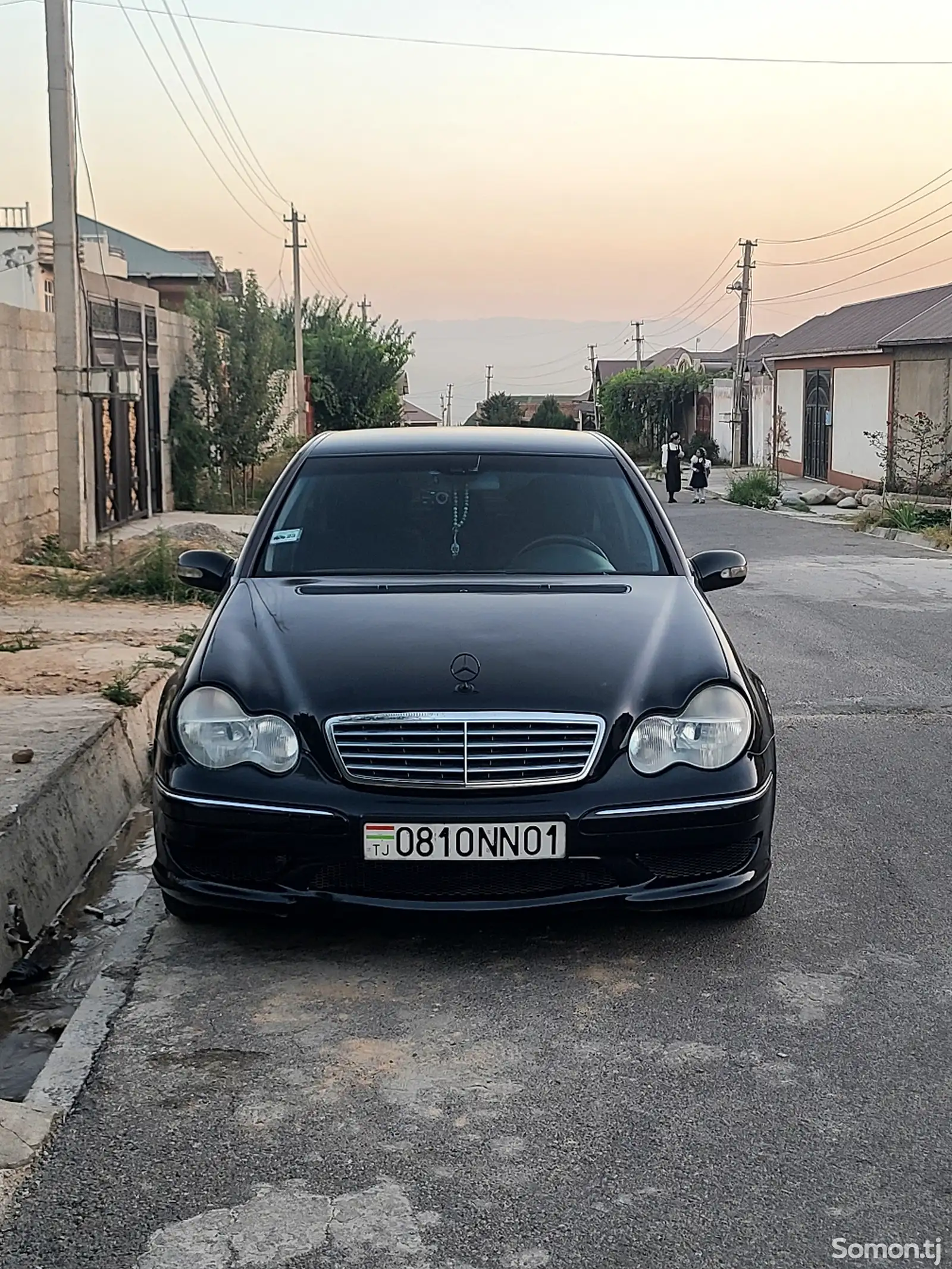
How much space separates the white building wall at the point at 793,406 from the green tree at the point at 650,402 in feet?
64.1

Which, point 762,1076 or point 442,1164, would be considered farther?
point 762,1076

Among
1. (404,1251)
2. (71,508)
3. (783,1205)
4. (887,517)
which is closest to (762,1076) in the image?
(783,1205)

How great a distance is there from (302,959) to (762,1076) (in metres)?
1.48

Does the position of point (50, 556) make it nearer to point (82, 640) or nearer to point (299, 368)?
point (82, 640)

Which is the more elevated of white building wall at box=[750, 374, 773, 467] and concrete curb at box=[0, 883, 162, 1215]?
white building wall at box=[750, 374, 773, 467]

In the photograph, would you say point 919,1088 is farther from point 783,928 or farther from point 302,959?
point 302,959


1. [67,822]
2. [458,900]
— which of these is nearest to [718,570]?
[458,900]

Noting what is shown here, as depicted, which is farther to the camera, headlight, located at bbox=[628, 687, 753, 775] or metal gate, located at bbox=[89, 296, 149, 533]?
metal gate, located at bbox=[89, 296, 149, 533]

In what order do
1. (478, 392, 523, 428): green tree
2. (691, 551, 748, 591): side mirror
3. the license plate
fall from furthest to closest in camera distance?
(478, 392, 523, 428): green tree
(691, 551, 748, 591): side mirror
the license plate

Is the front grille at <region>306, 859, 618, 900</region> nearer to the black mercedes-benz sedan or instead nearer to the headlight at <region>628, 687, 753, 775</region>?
the black mercedes-benz sedan

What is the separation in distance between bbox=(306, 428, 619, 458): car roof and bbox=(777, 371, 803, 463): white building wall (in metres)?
37.4

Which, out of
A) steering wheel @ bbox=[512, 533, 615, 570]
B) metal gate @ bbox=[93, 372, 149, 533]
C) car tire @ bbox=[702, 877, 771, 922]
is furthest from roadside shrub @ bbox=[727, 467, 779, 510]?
car tire @ bbox=[702, 877, 771, 922]

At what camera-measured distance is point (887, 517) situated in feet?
83.3

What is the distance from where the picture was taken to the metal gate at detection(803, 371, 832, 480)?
131 feet
